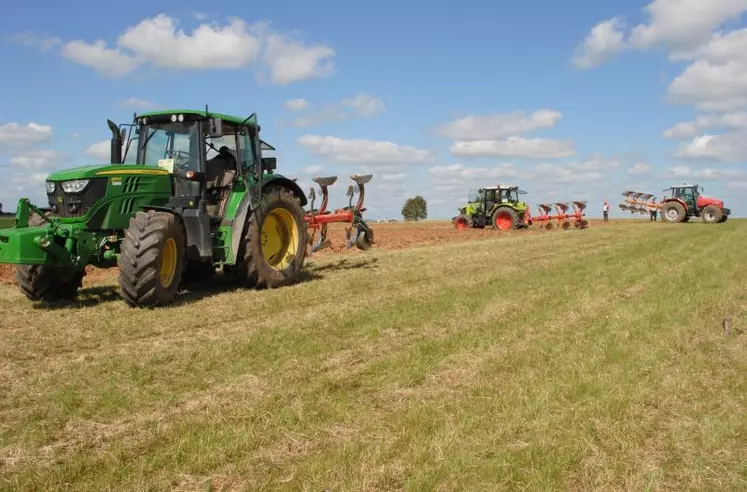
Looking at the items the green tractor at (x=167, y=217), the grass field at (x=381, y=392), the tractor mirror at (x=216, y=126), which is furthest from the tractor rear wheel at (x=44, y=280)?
the tractor mirror at (x=216, y=126)

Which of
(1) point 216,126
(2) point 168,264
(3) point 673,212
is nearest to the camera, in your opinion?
(2) point 168,264

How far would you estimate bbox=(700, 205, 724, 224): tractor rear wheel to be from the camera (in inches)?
1214

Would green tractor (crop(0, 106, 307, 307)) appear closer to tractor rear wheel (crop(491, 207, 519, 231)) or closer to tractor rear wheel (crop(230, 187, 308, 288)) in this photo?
tractor rear wheel (crop(230, 187, 308, 288))

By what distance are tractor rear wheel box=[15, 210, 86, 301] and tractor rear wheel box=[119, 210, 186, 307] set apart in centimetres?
124

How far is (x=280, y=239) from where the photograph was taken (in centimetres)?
1077

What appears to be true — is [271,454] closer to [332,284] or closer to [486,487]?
[486,487]

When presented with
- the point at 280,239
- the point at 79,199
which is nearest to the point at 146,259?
the point at 79,199

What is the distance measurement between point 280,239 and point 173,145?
246 cm

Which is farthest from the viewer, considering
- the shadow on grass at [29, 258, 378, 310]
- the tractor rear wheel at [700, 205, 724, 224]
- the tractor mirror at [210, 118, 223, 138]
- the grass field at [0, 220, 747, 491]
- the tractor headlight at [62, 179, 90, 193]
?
the tractor rear wheel at [700, 205, 724, 224]

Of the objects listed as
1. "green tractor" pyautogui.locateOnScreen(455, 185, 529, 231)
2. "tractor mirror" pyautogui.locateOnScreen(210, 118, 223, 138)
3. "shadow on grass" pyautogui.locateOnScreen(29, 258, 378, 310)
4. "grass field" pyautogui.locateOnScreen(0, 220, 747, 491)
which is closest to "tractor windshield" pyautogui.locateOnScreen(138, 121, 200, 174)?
"tractor mirror" pyautogui.locateOnScreen(210, 118, 223, 138)

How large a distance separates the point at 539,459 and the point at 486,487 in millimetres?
443

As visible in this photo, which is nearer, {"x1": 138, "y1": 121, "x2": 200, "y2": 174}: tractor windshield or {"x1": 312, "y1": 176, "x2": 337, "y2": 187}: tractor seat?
{"x1": 138, "y1": 121, "x2": 200, "y2": 174}: tractor windshield

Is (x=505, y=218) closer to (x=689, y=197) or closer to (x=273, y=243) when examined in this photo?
(x=689, y=197)

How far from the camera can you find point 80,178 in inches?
312
